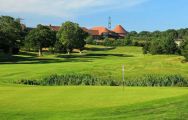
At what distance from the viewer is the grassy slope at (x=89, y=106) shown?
46.6ft

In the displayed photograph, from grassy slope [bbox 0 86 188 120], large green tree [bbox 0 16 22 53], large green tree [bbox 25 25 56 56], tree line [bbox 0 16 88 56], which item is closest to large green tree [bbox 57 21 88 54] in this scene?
tree line [bbox 0 16 88 56]

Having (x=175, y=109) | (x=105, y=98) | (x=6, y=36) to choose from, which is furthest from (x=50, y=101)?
(x=6, y=36)

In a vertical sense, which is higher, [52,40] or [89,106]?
[52,40]

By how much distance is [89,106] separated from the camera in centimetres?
1648

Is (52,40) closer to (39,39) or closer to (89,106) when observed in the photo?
(39,39)

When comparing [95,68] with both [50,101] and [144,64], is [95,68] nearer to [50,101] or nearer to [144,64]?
[144,64]

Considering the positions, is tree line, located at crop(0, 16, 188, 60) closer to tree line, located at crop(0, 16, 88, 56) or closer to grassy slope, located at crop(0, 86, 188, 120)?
tree line, located at crop(0, 16, 88, 56)

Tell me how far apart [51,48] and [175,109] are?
10329 cm

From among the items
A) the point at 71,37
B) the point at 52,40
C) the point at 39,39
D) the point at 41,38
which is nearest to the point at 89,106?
the point at 39,39

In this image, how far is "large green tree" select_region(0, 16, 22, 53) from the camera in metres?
96.6

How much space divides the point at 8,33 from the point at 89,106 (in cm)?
8911

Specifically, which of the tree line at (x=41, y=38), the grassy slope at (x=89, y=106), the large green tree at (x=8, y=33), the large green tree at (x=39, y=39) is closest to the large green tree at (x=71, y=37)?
the tree line at (x=41, y=38)

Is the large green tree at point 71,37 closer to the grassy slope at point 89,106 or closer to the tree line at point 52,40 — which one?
the tree line at point 52,40

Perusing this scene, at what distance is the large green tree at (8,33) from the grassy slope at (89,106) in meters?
76.3
